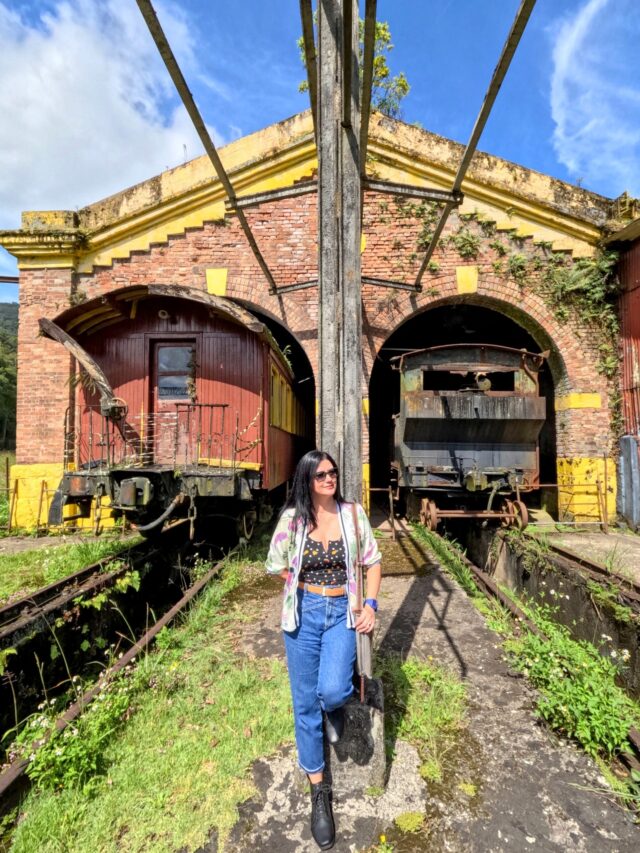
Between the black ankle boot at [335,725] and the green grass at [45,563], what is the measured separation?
4322 mm

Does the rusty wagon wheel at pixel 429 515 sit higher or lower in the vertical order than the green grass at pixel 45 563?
higher

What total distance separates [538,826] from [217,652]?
2645 mm

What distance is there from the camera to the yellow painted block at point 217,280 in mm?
9086

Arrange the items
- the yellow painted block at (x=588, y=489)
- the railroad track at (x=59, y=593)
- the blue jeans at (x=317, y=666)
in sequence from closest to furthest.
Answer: the blue jeans at (x=317, y=666)
the railroad track at (x=59, y=593)
the yellow painted block at (x=588, y=489)

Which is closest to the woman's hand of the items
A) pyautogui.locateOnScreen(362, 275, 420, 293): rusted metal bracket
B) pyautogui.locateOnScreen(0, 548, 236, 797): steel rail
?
pyautogui.locateOnScreen(0, 548, 236, 797): steel rail

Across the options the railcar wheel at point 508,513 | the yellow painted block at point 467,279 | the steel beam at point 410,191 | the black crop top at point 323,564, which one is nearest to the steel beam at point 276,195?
the steel beam at point 410,191

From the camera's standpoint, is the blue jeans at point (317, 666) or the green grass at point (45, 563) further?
the green grass at point (45, 563)

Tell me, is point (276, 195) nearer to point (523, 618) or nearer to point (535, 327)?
point (523, 618)

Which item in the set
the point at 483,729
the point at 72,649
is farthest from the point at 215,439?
the point at 483,729

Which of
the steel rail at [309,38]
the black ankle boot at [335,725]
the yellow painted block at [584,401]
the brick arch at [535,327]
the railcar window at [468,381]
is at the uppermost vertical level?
the steel rail at [309,38]

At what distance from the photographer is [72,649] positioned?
4.56 meters

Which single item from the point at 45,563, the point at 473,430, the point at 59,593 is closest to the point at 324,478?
the point at 59,593

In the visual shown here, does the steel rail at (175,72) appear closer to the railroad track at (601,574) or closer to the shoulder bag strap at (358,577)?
the shoulder bag strap at (358,577)

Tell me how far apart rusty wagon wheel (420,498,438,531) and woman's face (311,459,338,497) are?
5664mm
